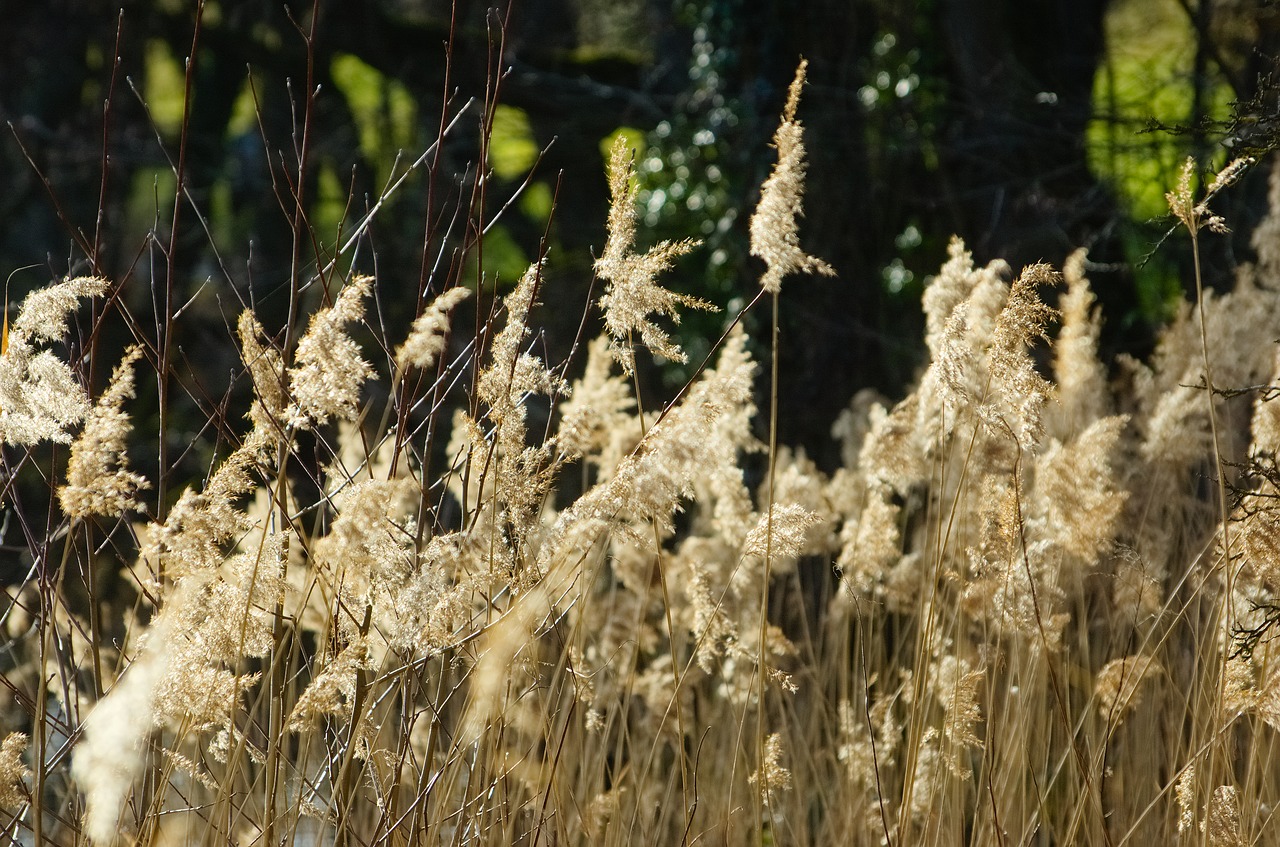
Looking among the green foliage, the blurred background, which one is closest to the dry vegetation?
the blurred background

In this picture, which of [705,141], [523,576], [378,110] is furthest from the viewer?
[378,110]

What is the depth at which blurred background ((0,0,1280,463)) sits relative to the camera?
4.55 metres

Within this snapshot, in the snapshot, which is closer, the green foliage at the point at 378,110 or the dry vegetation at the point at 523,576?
the dry vegetation at the point at 523,576

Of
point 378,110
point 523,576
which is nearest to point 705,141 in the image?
point 378,110

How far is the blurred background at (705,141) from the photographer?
455 cm

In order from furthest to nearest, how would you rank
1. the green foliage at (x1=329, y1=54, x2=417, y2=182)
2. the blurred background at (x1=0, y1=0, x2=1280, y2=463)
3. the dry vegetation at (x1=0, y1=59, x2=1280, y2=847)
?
the green foliage at (x1=329, y1=54, x2=417, y2=182) → the blurred background at (x1=0, y1=0, x2=1280, y2=463) → the dry vegetation at (x1=0, y1=59, x2=1280, y2=847)

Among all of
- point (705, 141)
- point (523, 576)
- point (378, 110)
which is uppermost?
point (378, 110)

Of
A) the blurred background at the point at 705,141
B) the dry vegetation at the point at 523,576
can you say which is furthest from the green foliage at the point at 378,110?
the dry vegetation at the point at 523,576

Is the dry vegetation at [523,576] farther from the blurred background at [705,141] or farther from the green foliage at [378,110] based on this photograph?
the green foliage at [378,110]

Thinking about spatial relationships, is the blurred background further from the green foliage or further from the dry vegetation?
the dry vegetation

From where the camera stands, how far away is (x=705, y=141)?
4.96 m

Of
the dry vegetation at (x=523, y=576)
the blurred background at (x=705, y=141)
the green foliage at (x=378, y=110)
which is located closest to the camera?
the dry vegetation at (x=523, y=576)

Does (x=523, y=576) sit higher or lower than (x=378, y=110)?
lower

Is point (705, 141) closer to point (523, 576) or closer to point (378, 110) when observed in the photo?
point (378, 110)
